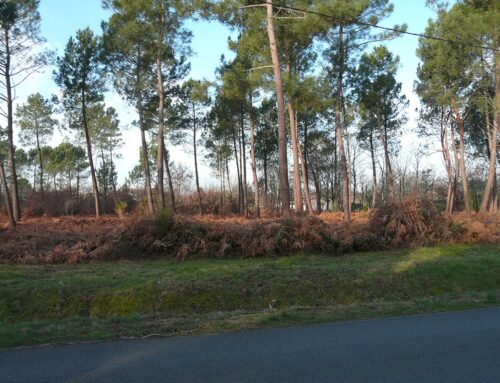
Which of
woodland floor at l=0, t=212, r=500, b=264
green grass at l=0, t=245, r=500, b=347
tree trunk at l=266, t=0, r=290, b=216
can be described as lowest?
green grass at l=0, t=245, r=500, b=347

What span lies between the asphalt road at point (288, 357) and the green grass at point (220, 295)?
92 cm

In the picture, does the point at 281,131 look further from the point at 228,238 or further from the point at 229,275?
the point at 229,275

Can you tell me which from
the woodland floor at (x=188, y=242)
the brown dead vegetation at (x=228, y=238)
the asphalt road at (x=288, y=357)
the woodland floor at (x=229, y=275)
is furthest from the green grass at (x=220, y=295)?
the brown dead vegetation at (x=228, y=238)

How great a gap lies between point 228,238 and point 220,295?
5415mm

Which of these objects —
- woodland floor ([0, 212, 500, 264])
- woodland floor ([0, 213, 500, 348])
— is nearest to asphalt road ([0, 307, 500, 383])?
woodland floor ([0, 213, 500, 348])

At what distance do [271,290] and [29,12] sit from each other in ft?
67.5

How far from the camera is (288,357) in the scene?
19.4 feet

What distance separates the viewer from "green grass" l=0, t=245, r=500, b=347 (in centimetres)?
828

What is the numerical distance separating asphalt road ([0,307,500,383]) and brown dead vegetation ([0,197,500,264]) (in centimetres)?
857

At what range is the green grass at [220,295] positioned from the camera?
8.28 metres

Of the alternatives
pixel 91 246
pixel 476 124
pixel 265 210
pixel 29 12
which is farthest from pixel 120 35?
pixel 476 124

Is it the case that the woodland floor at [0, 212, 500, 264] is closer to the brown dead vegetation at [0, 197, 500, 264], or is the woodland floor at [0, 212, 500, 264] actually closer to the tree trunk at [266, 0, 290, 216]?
the brown dead vegetation at [0, 197, 500, 264]

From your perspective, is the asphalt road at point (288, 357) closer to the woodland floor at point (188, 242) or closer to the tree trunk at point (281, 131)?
the woodland floor at point (188, 242)

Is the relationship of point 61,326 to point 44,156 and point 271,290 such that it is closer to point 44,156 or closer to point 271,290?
point 271,290
